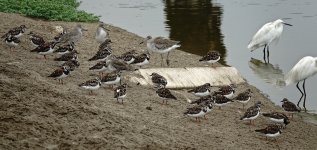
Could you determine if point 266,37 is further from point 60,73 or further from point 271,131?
point 60,73

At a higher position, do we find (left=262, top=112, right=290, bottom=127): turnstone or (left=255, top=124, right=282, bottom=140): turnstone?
(left=255, top=124, right=282, bottom=140): turnstone

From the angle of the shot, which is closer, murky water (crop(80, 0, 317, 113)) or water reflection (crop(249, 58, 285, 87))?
water reflection (crop(249, 58, 285, 87))

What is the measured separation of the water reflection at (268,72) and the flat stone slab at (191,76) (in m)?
2.54

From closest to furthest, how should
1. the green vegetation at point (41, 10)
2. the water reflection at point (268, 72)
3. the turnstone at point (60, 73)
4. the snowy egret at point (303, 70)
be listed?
the turnstone at point (60, 73) → the snowy egret at point (303, 70) → the water reflection at point (268, 72) → the green vegetation at point (41, 10)

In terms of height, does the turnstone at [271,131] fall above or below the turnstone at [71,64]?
below

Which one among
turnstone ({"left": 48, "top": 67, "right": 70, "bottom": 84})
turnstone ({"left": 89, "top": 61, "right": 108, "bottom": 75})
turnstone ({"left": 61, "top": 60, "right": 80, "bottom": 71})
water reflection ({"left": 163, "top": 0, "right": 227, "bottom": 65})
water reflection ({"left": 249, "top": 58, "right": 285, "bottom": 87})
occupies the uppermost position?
turnstone ({"left": 48, "top": 67, "right": 70, "bottom": 84})

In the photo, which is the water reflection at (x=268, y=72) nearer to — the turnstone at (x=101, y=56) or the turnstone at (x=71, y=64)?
the turnstone at (x=101, y=56)

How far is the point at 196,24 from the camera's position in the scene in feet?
97.9

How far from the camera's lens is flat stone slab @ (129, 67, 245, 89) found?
15547 mm

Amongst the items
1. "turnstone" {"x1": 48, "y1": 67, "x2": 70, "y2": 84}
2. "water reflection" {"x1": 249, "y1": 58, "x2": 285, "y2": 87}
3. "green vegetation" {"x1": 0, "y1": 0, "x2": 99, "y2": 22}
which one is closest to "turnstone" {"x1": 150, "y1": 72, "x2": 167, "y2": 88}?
"turnstone" {"x1": 48, "y1": 67, "x2": 70, "y2": 84}

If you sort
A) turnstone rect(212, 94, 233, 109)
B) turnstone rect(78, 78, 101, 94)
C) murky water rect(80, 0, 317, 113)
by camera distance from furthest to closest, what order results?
murky water rect(80, 0, 317, 113), turnstone rect(212, 94, 233, 109), turnstone rect(78, 78, 101, 94)

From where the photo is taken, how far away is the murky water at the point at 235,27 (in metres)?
20.4

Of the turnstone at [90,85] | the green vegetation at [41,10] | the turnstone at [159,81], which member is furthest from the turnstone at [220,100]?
the green vegetation at [41,10]

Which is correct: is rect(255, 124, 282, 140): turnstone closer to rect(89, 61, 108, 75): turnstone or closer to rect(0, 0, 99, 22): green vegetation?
rect(89, 61, 108, 75): turnstone
